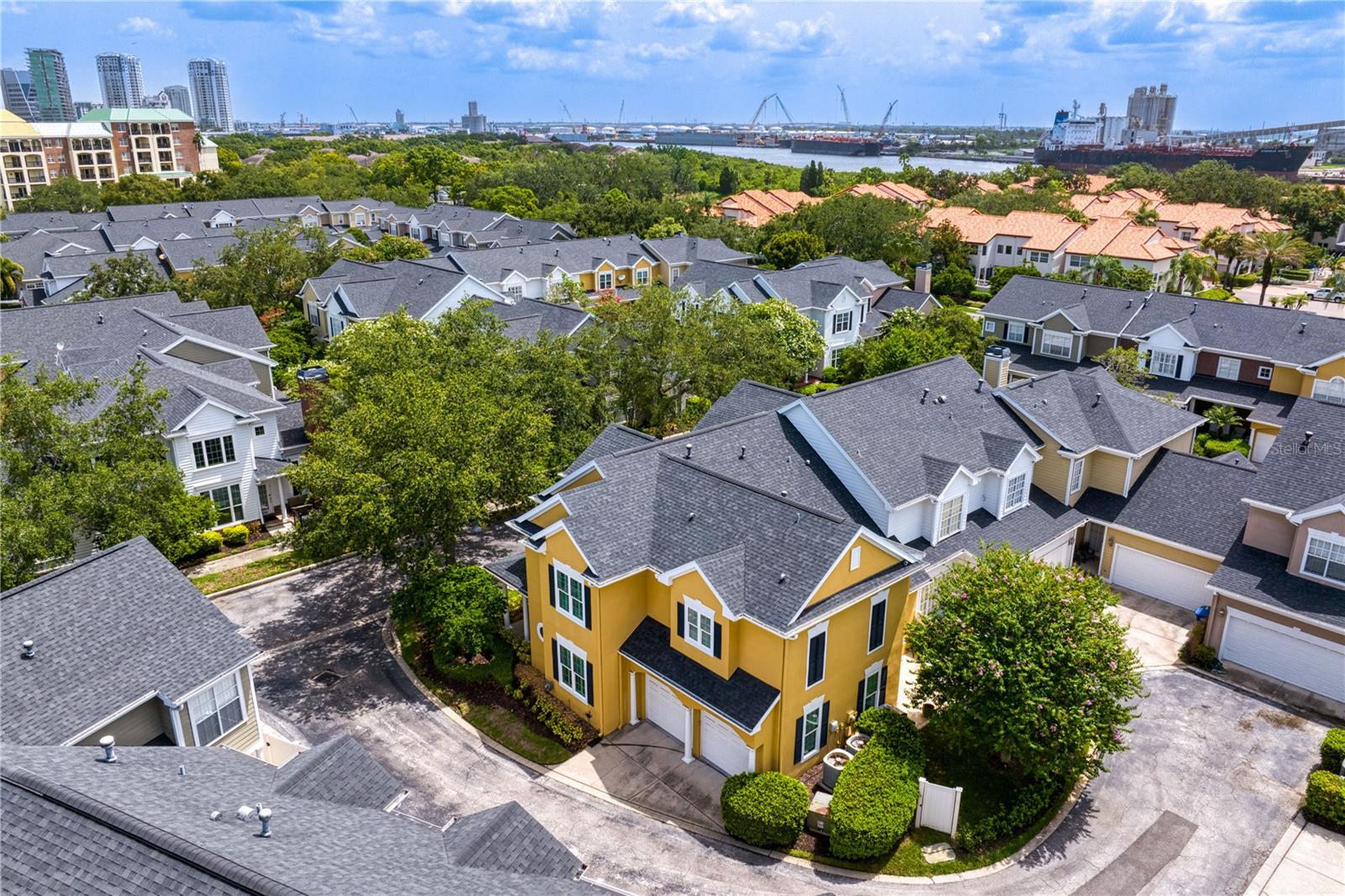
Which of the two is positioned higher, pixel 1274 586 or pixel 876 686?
pixel 1274 586

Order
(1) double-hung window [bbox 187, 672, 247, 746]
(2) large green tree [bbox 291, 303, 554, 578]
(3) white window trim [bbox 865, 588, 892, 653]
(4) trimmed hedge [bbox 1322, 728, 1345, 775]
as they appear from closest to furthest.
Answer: (1) double-hung window [bbox 187, 672, 247, 746] → (4) trimmed hedge [bbox 1322, 728, 1345, 775] → (3) white window trim [bbox 865, 588, 892, 653] → (2) large green tree [bbox 291, 303, 554, 578]

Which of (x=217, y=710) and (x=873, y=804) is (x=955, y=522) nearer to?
(x=873, y=804)

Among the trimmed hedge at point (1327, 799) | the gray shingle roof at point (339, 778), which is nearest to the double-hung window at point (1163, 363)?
the trimmed hedge at point (1327, 799)

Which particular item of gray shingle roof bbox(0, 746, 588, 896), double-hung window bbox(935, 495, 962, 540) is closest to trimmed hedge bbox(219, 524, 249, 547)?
gray shingle roof bbox(0, 746, 588, 896)

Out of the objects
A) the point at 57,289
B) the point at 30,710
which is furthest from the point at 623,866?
the point at 57,289

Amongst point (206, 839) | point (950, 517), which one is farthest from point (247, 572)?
point (950, 517)

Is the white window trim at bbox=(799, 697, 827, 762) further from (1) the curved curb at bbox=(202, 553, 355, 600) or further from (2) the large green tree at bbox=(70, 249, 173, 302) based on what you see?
(2) the large green tree at bbox=(70, 249, 173, 302)
